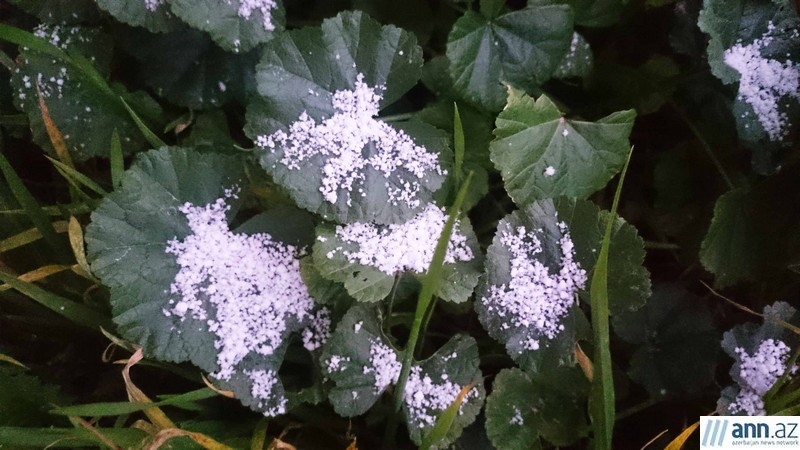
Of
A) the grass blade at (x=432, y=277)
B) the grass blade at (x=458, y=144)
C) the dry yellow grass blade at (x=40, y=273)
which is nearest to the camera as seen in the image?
the grass blade at (x=432, y=277)

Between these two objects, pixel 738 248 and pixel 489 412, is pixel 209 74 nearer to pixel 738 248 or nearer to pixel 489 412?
pixel 489 412

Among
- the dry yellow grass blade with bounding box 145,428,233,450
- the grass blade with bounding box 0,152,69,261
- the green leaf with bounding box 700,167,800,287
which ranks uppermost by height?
the grass blade with bounding box 0,152,69,261

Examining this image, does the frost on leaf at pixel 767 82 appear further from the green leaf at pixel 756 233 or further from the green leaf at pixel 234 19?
the green leaf at pixel 234 19

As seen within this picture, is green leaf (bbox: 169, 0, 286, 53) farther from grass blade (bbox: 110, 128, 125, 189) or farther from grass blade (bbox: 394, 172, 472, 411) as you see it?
grass blade (bbox: 394, 172, 472, 411)

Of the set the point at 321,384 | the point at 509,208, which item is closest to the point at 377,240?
the point at 321,384

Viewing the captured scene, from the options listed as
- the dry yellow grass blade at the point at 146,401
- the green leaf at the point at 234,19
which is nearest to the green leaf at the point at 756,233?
the green leaf at the point at 234,19

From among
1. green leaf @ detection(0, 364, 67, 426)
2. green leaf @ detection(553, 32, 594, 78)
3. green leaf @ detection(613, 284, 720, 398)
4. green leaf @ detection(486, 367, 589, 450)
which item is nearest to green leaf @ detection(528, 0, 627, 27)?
green leaf @ detection(553, 32, 594, 78)
